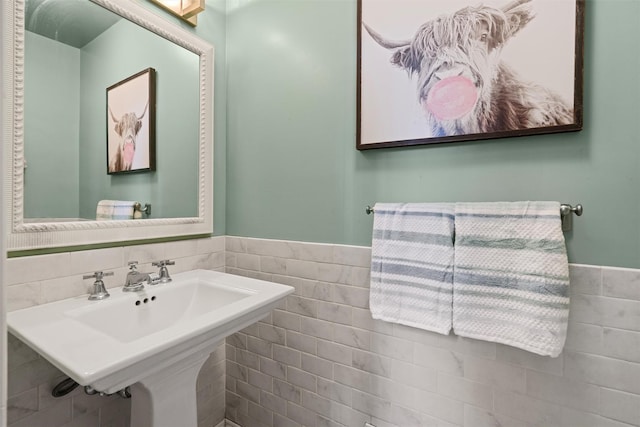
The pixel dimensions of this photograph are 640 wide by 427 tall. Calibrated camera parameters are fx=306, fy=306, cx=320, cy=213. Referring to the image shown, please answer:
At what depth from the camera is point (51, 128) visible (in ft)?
3.24

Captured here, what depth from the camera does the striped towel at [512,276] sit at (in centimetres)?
84

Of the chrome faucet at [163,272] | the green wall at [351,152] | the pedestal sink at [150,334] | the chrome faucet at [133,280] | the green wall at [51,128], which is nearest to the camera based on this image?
the pedestal sink at [150,334]

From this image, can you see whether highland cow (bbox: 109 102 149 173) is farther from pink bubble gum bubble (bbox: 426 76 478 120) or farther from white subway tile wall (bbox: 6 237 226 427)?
pink bubble gum bubble (bbox: 426 76 478 120)


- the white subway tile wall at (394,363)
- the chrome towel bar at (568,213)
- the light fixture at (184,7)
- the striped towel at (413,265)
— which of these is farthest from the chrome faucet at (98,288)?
the chrome towel bar at (568,213)

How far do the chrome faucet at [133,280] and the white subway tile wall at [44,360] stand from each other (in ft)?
0.25

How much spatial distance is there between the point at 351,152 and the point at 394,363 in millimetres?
830

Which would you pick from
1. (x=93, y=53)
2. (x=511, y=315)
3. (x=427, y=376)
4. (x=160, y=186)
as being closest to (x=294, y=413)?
(x=427, y=376)

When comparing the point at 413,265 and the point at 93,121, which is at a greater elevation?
the point at 93,121

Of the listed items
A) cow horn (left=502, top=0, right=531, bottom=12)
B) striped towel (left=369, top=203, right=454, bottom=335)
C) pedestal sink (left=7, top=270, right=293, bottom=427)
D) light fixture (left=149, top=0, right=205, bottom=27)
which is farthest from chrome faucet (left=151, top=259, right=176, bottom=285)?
cow horn (left=502, top=0, right=531, bottom=12)

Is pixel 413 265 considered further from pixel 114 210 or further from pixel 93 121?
pixel 93 121

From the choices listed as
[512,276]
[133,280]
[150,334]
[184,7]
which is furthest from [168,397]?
[184,7]

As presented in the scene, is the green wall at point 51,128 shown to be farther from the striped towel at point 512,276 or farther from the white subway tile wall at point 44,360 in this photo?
the striped towel at point 512,276

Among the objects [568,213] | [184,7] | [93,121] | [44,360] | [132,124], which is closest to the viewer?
[568,213]

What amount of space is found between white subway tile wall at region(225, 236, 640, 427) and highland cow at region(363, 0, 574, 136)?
497 millimetres
